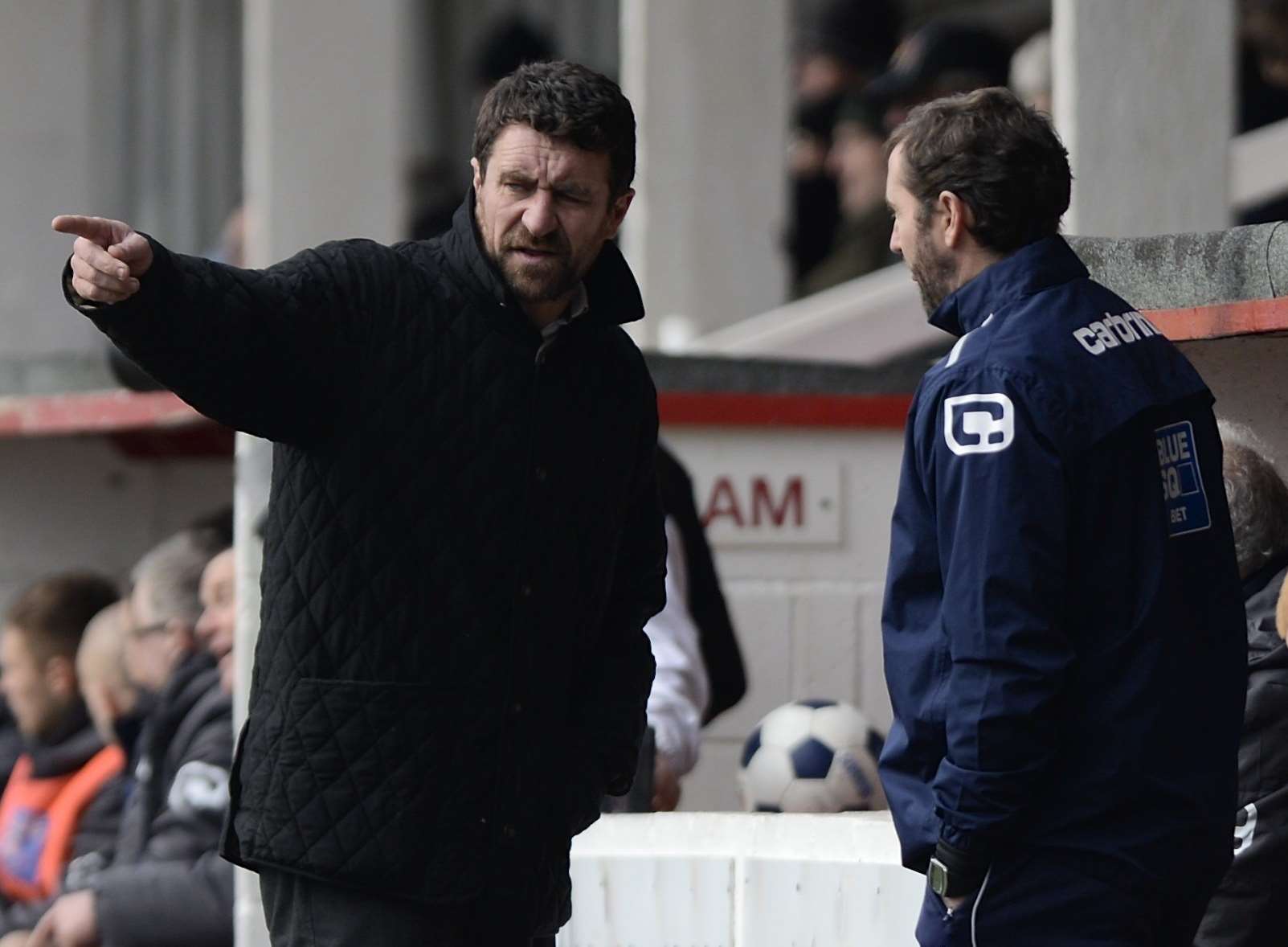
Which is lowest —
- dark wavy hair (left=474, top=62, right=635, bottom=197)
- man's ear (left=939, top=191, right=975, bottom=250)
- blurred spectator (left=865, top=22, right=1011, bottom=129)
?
man's ear (left=939, top=191, right=975, bottom=250)

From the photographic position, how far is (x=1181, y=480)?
3.28 m

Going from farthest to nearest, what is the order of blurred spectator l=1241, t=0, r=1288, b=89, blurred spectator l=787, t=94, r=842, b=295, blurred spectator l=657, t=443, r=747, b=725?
1. blurred spectator l=787, t=94, r=842, b=295
2. blurred spectator l=1241, t=0, r=1288, b=89
3. blurred spectator l=657, t=443, r=747, b=725

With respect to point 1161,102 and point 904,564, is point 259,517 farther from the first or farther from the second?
point 904,564

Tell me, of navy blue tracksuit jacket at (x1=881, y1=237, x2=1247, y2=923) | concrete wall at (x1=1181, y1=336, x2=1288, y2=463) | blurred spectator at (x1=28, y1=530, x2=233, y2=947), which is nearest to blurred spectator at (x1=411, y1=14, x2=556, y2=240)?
blurred spectator at (x1=28, y1=530, x2=233, y2=947)

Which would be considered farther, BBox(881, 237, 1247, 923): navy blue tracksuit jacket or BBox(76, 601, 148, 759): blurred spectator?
BBox(76, 601, 148, 759): blurred spectator

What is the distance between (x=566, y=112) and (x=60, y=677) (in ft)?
13.7

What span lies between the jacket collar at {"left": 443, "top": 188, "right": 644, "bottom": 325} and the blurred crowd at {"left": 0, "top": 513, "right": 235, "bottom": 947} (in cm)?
260

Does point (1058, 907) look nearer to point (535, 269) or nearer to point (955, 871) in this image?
point (955, 871)

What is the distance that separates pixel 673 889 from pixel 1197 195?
2.95 meters

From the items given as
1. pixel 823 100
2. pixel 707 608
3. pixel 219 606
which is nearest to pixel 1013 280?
pixel 707 608

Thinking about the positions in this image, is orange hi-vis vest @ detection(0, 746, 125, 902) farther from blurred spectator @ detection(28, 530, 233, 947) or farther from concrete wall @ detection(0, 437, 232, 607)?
concrete wall @ detection(0, 437, 232, 607)

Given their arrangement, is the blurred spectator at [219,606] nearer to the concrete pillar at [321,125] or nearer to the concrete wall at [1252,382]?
the concrete pillar at [321,125]

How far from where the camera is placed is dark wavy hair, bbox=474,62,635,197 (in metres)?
3.44

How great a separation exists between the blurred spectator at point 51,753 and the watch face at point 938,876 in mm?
3750
